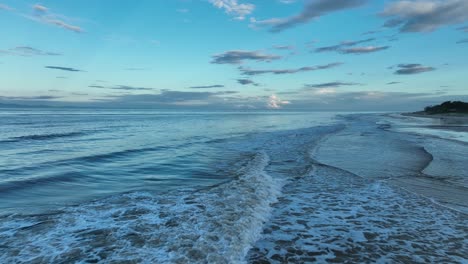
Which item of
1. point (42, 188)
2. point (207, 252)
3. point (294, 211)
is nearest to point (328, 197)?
point (294, 211)

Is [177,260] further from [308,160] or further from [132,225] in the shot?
[308,160]

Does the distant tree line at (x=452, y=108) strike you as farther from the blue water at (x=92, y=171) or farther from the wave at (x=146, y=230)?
the wave at (x=146, y=230)

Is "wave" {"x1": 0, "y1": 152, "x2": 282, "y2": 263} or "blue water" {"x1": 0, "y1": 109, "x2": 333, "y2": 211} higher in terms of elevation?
"wave" {"x1": 0, "y1": 152, "x2": 282, "y2": 263}

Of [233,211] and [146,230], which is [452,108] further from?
[146,230]

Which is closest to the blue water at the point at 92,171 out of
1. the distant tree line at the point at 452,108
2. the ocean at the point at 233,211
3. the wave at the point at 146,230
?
the ocean at the point at 233,211

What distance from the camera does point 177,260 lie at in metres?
4.80

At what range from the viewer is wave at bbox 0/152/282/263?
4961 millimetres

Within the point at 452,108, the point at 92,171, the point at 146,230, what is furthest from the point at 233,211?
the point at 452,108

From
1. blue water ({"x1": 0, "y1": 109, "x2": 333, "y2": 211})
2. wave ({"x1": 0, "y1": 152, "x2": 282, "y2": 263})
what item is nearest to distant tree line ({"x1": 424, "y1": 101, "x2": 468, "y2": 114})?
blue water ({"x1": 0, "y1": 109, "x2": 333, "y2": 211})

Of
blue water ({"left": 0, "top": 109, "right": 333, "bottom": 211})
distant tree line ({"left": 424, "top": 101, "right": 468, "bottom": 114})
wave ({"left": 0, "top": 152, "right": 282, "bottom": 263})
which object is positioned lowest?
blue water ({"left": 0, "top": 109, "right": 333, "bottom": 211})

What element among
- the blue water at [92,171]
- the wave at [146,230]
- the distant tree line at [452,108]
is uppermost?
the distant tree line at [452,108]

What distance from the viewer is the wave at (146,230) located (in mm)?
4961

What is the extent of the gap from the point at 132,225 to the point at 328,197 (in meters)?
5.41

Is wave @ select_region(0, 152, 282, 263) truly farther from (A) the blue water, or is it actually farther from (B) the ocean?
(A) the blue water
